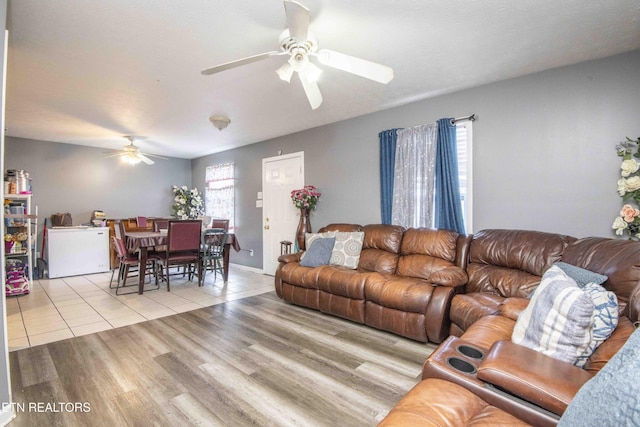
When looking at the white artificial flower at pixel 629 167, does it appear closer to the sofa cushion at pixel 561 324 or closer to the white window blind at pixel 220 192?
the sofa cushion at pixel 561 324

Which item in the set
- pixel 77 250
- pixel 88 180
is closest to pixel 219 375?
pixel 77 250

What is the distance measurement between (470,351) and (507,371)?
14.0 inches

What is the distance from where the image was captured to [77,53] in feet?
8.02

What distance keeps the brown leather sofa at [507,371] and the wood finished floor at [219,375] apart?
2.09ft

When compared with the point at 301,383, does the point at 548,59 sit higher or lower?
higher

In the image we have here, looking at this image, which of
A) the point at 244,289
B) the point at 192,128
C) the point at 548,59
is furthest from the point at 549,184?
the point at 192,128

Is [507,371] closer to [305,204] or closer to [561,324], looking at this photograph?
[561,324]

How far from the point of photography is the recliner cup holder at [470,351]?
145 centimetres

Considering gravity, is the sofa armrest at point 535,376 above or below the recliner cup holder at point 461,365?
above

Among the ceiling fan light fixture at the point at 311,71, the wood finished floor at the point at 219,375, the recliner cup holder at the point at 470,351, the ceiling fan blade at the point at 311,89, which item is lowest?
the wood finished floor at the point at 219,375

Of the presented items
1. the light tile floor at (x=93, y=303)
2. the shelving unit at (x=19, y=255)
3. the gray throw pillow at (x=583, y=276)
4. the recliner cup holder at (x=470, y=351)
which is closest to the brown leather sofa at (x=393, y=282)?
the gray throw pillow at (x=583, y=276)

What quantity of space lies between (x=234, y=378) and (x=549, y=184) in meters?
3.23

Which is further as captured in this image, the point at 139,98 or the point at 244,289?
the point at 244,289

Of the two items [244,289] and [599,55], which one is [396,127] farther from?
[244,289]
